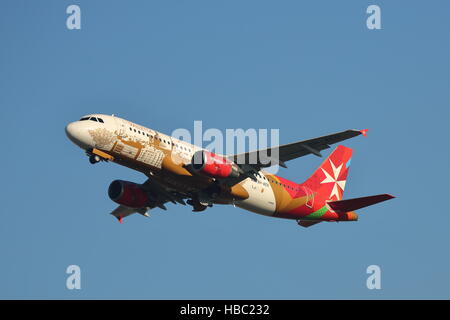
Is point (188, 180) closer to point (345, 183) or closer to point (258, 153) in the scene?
point (258, 153)

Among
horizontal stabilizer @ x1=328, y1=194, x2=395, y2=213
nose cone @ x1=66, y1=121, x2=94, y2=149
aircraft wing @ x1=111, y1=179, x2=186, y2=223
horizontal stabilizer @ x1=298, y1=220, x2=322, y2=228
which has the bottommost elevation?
horizontal stabilizer @ x1=298, y1=220, x2=322, y2=228

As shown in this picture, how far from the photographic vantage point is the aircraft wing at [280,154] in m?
51.8

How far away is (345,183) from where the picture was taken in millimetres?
66312

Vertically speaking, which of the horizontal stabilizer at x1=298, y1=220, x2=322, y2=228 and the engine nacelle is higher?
the engine nacelle

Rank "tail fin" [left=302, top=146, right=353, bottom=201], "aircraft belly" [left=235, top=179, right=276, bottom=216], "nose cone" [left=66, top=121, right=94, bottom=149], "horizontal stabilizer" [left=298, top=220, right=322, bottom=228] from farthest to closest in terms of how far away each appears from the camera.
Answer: "tail fin" [left=302, top=146, right=353, bottom=201]
"horizontal stabilizer" [left=298, top=220, right=322, bottom=228]
"aircraft belly" [left=235, top=179, right=276, bottom=216]
"nose cone" [left=66, top=121, right=94, bottom=149]

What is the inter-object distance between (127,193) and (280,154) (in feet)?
39.0

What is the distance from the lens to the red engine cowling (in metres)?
58.4

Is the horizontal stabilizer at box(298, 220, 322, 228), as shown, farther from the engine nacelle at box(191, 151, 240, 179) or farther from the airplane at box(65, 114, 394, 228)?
the engine nacelle at box(191, 151, 240, 179)

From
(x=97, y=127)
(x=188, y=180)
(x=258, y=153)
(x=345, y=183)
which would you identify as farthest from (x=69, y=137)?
(x=345, y=183)

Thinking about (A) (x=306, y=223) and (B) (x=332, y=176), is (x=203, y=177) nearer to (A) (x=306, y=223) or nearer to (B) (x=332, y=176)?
(A) (x=306, y=223)

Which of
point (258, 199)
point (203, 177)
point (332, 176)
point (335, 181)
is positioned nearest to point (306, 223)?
point (335, 181)

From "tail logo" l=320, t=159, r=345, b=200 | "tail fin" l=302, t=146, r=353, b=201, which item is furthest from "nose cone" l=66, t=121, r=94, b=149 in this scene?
"tail logo" l=320, t=159, r=345, b=200

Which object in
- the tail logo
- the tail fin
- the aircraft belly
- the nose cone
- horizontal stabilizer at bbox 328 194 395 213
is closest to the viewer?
the nose cone

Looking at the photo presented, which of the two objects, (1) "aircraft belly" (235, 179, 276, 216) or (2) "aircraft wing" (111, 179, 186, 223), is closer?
(1) "aircraft belly" (235, 179, 276, 216)
